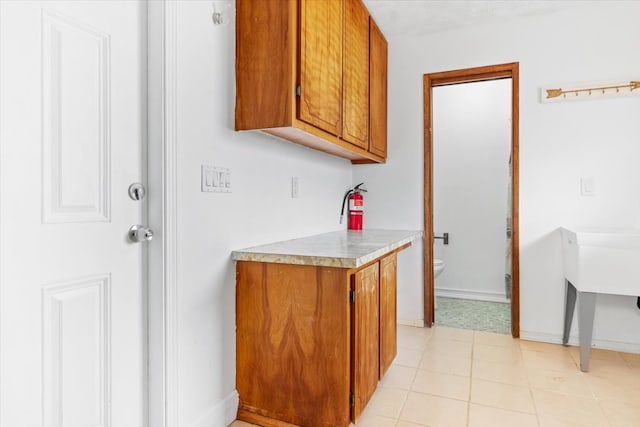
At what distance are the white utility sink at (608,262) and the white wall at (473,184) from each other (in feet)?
5.33

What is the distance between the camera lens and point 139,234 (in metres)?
1.31

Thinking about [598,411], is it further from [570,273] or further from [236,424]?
[236,424]

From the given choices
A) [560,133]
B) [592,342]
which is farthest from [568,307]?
[560,133]

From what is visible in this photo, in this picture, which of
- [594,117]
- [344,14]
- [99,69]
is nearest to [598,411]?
[594,117]

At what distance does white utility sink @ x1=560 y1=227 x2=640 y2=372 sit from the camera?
2061 mm

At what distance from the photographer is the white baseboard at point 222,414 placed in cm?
151

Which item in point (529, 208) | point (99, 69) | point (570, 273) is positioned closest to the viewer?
point (99, 69)

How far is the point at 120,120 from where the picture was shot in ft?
4.13

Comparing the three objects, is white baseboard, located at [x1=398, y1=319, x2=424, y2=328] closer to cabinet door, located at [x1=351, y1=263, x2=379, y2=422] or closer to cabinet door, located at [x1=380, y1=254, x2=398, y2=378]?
cabinet door, located at [x1=380, y1=254, x2=398, y2=378]

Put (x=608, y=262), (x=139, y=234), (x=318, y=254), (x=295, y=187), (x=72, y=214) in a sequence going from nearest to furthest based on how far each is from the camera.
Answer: (x=72, y=214), (x=139, y=234), (x=318, y=254), (x=608, y=262), (x=295, y=187)

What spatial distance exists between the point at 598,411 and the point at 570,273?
0.90 m

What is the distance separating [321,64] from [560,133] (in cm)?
184

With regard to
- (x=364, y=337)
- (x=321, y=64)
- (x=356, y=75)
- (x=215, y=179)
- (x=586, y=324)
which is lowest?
(x=586, y=324)

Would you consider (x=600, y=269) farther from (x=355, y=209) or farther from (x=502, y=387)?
(x=355, y=209)
